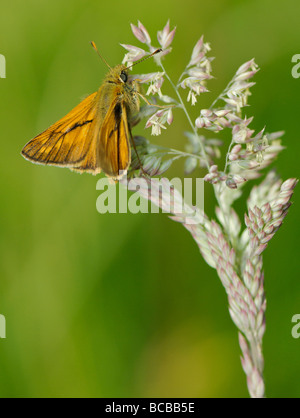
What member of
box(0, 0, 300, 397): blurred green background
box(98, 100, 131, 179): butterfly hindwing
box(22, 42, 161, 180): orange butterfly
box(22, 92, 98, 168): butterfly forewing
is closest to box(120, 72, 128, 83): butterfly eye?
box(22, 42, 161, 180): orange butterfly

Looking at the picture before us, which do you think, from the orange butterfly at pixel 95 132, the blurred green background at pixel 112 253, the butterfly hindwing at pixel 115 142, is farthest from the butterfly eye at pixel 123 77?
the blurred green background at pixel 112 253

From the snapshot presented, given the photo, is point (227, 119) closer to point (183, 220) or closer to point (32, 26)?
point (183, 220)

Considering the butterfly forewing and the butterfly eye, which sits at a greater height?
the butterfly eye

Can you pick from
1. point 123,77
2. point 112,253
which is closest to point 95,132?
point 123,77

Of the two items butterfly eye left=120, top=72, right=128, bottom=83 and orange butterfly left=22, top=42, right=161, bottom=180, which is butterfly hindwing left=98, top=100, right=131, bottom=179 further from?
butterfly eye left=120, top=72, right=128, bottom=83

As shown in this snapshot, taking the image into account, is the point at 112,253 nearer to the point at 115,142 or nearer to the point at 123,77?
the point at 115,142

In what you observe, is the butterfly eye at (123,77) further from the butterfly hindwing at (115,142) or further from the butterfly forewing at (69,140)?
the butterfly forewing at (69,140)

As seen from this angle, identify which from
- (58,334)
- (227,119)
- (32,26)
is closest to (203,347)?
(58,334)
